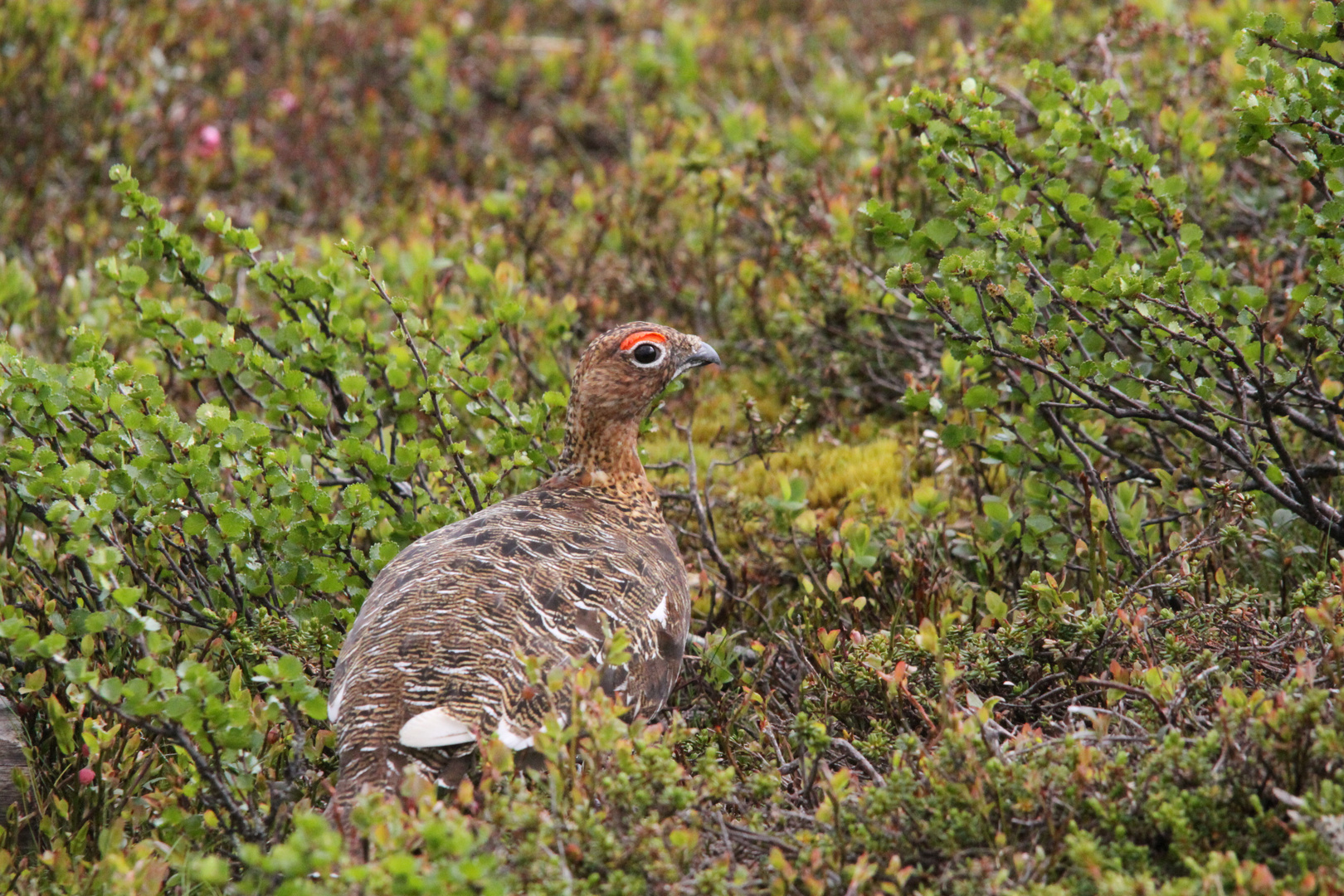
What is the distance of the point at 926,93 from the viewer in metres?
4.27

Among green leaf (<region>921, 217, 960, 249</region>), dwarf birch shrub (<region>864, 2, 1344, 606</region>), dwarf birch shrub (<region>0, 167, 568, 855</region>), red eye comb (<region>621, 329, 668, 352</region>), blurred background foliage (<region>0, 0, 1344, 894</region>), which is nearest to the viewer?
blurred background foliage (<region>0, 0, 1344, 894</region>)

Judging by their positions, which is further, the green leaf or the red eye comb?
the red eye comb

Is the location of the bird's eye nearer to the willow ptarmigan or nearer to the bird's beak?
the willow ptarmigan

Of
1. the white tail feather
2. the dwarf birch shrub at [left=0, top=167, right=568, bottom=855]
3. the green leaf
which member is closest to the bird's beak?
the dwarf birch shrub at [left=0, top=167, right=568, bottom=855]

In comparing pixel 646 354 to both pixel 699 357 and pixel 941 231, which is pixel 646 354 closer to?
pixel 699 357

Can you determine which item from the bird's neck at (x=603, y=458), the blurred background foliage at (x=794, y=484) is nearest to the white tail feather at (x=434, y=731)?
the blurred background foliage at (x=794, y=484)

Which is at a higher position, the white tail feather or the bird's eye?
the bird's eye

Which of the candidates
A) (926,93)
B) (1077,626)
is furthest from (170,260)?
(1077,626)

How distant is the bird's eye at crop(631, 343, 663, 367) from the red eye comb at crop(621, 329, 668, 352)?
15 millimetres

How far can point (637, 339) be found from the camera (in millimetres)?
4629

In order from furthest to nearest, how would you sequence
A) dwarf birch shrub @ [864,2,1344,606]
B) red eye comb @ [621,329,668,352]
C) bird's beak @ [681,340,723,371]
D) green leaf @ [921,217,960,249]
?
bird's beak @ [681,340,723,371] < red eye comb @ [621,329,668,352] < green leaf @ [921,217,960,249] < dwarf birch shrub @ [864,2,1344,606]

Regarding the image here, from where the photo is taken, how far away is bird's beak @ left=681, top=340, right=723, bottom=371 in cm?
479

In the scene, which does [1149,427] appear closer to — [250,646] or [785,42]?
[250,646]

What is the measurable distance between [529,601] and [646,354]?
4.25 ft
